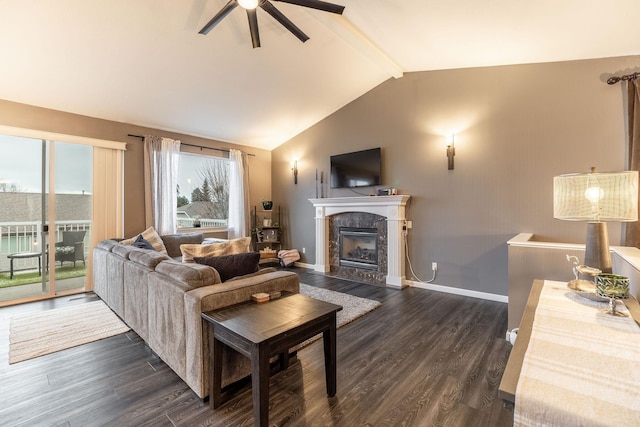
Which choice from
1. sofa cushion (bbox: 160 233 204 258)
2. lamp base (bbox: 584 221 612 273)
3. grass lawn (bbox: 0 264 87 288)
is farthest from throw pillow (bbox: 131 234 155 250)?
lamp base (bbox: 584 221 612 273)

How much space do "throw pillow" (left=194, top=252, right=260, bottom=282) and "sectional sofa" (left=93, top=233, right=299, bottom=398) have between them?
0.05 metres

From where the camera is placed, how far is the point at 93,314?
131 inches

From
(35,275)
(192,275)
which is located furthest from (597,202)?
(35,275)

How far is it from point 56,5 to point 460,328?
4.78 m

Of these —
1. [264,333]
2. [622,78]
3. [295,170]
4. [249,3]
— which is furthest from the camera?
[295,170]

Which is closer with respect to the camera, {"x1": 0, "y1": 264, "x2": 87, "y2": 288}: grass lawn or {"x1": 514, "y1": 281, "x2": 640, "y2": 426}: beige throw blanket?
{"x1": 514, "y1": 281, "x2": 640, "y2": 426}: beige throw blanket

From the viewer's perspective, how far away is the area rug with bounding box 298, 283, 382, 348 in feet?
10.4

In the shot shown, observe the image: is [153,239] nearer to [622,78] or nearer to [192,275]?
[192,275]

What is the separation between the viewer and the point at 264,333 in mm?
1500

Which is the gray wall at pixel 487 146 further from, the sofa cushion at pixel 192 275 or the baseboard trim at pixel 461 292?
the sofa cushion at pixel 192 275

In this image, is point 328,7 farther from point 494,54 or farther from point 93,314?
point 93,314

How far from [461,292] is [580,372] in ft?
11.4

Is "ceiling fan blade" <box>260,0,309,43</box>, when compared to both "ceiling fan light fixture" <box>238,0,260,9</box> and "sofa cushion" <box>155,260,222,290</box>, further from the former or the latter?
"sofa cushion" <box>155,260,222,290</box>

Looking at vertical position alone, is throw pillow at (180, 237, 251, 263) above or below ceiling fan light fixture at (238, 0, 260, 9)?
below
